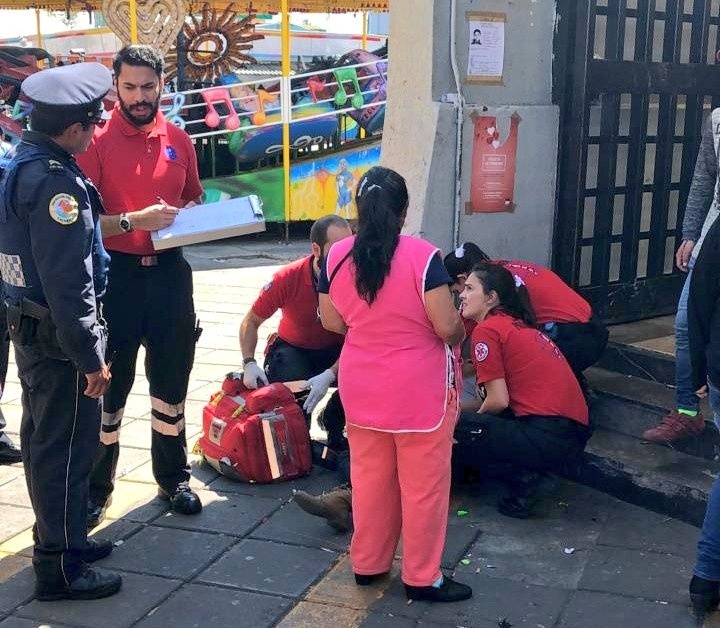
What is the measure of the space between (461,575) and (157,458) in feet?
5.08

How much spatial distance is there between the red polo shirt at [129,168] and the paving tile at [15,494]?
4.47ft

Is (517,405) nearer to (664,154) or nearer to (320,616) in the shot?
(320,616)

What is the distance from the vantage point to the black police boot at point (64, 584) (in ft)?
11.4

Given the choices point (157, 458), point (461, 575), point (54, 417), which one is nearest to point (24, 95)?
point (54, 417)

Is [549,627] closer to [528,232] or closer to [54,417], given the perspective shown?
[54,417]

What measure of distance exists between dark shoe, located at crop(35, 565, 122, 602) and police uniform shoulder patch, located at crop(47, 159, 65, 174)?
4.95 ft

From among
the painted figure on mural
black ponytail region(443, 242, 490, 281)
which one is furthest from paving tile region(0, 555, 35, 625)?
the painted figure on mural

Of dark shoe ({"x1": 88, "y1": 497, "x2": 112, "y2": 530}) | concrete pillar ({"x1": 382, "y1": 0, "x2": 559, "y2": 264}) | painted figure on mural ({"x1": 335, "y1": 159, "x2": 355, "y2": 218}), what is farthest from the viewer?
painted figure on mural ({"x1": 335, "y1": 159, "x2": 355, "y2": 218})

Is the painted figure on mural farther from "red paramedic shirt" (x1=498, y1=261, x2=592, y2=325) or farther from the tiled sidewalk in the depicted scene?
the tiled sidewalk

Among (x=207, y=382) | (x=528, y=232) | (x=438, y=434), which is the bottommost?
(x=207, y=382)

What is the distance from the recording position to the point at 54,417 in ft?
11.1

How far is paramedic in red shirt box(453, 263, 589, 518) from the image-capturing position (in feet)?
13.7

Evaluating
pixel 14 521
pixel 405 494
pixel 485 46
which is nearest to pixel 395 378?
pixel 405 494

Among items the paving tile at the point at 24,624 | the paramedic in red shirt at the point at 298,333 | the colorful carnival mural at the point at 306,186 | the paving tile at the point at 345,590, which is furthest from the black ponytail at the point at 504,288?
the colorful carnival mural at the point at 306,186
